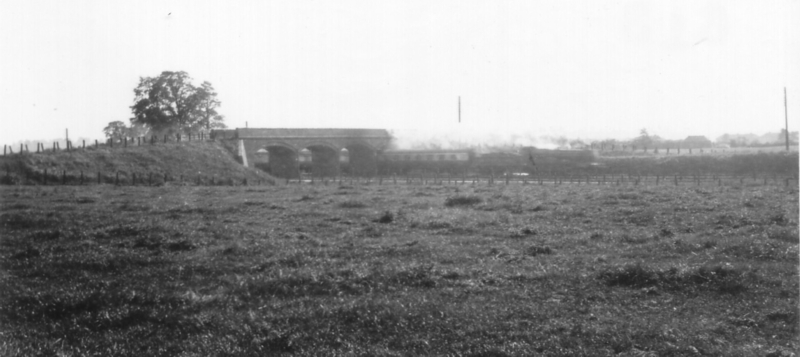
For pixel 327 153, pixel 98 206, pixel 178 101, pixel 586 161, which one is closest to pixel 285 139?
pixel 327 153

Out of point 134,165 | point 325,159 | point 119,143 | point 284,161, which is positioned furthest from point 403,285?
point 325,159

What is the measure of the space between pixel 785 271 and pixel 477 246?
627 centimetres

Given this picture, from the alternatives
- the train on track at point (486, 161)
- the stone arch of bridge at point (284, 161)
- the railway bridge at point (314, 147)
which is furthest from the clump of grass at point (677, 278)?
the stone arch of bridge at point (284, 161)

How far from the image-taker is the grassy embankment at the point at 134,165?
39.2m

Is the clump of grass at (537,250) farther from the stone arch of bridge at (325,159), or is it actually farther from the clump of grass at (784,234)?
the stone arch of bridge at (325,159)

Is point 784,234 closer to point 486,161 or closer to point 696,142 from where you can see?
point 486,161

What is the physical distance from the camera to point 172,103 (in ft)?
217

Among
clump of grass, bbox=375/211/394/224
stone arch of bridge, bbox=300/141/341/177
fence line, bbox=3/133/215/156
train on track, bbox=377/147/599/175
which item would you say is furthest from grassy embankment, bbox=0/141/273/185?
clump of grass, bbox=375/211/394/224

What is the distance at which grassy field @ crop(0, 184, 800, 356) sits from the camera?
27.7ft

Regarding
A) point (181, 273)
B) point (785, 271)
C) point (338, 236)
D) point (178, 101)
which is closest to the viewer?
point (785, 271)

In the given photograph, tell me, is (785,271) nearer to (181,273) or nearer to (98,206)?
(181,273)

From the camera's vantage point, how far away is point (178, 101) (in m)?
66.4

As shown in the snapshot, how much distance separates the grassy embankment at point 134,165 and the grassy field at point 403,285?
22951 millimetres

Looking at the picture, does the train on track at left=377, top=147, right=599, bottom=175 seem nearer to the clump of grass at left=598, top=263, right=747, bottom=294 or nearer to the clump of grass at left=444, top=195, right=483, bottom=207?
the clump of grass at left=444, top=195, right=483, bottom=207
